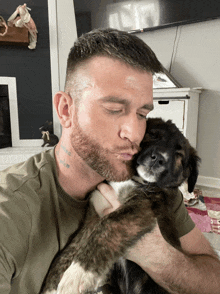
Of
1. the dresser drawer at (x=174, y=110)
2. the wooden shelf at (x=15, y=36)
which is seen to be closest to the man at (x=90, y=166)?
the dresser drawer at (x=174, y=110)

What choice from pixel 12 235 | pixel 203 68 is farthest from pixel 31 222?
pixel 203 68

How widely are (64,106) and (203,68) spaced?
11.8 feet

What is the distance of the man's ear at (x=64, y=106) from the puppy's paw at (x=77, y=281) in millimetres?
681

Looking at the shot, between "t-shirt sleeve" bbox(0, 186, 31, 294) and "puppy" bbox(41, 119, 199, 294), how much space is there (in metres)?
0.22

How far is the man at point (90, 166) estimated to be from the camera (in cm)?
90

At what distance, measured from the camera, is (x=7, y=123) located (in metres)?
4.13

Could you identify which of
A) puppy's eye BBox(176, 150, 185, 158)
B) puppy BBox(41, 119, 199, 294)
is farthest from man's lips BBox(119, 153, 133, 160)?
puppy's eye BBox(176, 150, 185, 158)

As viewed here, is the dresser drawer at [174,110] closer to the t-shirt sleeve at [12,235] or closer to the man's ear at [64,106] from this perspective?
the man's ear at [64,106]

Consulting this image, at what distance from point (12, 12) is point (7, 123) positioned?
1.91 meters

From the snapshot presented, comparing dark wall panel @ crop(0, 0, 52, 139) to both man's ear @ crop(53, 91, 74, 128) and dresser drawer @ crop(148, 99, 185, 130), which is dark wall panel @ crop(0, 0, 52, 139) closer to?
dresser drawer @ crop(148, 99, 185, 130)

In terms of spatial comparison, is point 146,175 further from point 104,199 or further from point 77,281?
point 77,281

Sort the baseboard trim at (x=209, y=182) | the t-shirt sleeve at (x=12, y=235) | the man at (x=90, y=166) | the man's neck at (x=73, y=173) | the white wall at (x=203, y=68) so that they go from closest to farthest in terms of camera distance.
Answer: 1. the t-shirt sleeve at (x=12, y=235)
2. the man at (x=90, y=166)
3. the man's neck at (x=73, y=173)
4. the white wall at (x=203, y=68)
5. the baseboard trim at (x=209, y=182)

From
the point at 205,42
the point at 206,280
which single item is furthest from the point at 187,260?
the point at 205,42

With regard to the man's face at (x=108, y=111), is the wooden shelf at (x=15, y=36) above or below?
above
